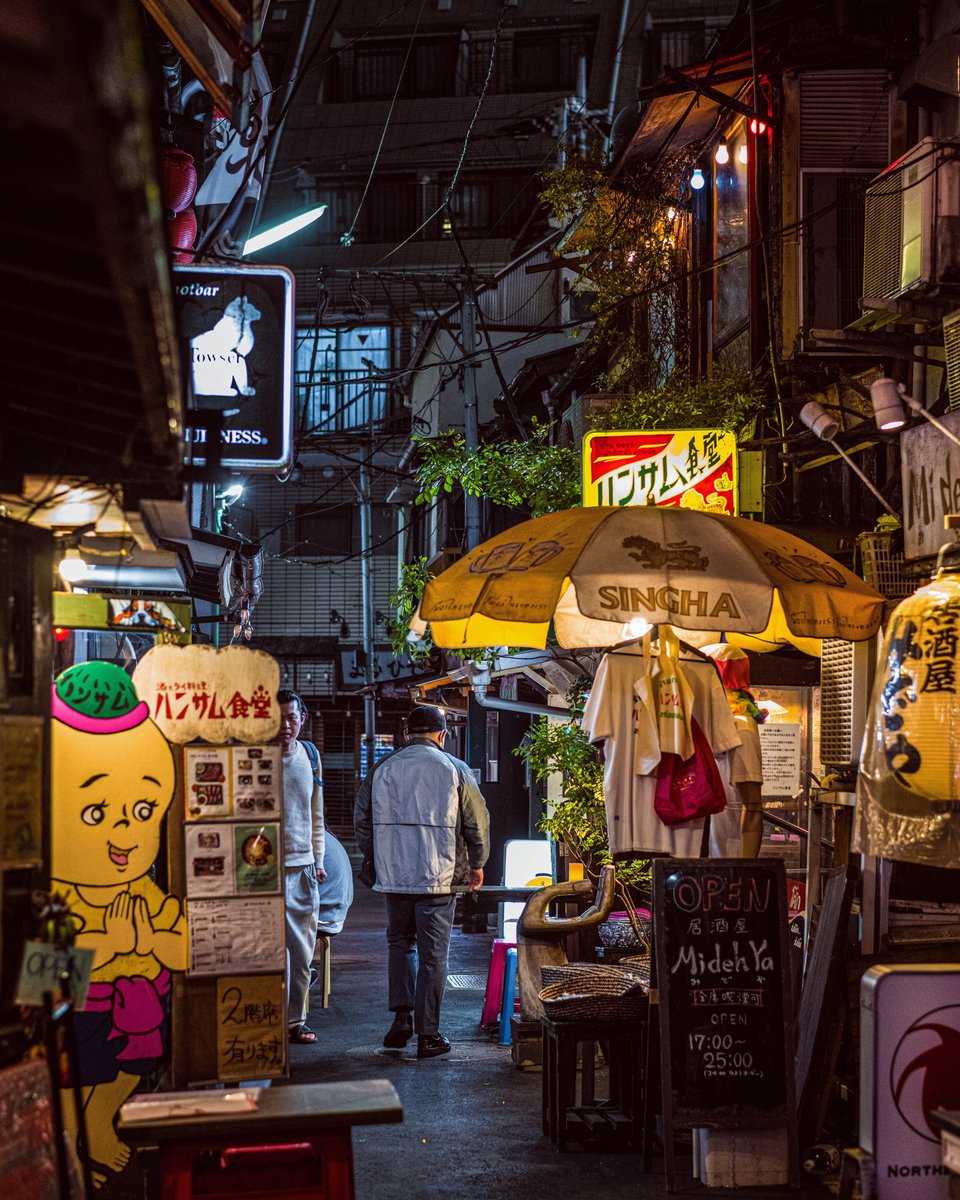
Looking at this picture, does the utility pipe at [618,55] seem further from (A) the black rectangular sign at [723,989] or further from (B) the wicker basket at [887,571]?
(A) the black rectangular sign at [723,989]

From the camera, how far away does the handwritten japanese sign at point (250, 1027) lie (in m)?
5.98

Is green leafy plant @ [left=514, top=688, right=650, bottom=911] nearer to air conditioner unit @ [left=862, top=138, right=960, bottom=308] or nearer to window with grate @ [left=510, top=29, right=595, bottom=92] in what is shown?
air conditioner unit @ [left=862, top=138, right=960, bottom=308]

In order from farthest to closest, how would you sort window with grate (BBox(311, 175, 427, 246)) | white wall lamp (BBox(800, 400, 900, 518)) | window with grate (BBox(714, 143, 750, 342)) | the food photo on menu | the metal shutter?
window with grate (BBox(311, 175, 427, 246)) < window with grate (BBox(714, 143, 750, 342)) < the metal shutter < white wall lamp (BBox(800, 400, 900, 518)) < the food photo on menu

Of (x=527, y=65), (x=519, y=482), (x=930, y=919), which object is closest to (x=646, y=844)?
(x=930, y=919)

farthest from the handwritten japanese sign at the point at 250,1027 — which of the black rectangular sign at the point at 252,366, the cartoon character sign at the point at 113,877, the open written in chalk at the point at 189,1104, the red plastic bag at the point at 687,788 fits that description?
the black rectangular sign at the point at 252,366

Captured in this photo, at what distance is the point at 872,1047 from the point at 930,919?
92.4 inches

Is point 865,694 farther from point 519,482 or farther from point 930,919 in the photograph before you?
point 519,482

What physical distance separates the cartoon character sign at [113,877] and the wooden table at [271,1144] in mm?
795

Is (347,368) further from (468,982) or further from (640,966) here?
(640,966)

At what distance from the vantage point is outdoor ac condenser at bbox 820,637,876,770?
880 cm

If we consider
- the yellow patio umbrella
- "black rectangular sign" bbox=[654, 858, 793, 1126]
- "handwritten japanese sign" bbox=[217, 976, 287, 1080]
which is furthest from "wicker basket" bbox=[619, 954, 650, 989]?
"handwritten japanese sign" bbox=[217, 976, 287, 1080]

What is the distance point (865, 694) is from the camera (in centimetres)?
883

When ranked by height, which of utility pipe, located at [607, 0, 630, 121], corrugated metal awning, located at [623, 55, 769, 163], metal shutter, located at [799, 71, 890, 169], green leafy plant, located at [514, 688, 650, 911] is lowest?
green leafy plant, located at [514, 688, 650, 911]

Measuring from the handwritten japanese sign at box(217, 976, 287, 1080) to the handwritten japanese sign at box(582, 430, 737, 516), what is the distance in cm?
574
